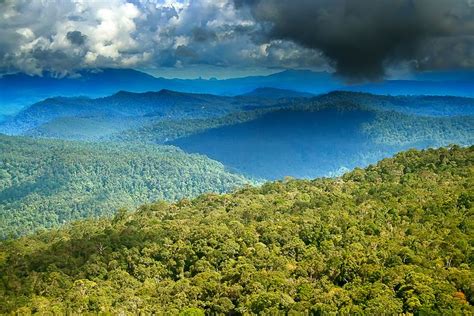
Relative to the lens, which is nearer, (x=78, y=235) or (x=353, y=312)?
(x=353, y=312)

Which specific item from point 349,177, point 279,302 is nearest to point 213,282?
point 279,302

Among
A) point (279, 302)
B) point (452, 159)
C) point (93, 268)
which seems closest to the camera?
point (279, 302)

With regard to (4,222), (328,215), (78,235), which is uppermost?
(328,215)

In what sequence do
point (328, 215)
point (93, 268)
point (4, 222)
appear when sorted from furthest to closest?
point (4, 222) < point (328, 215) < point (93, 268)

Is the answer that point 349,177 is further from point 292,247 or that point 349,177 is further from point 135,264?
point 135,264

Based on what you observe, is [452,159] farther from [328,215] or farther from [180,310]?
[180,310]

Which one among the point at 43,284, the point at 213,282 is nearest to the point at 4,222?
the point at 43,284

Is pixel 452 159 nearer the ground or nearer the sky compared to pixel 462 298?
nearer the sky
